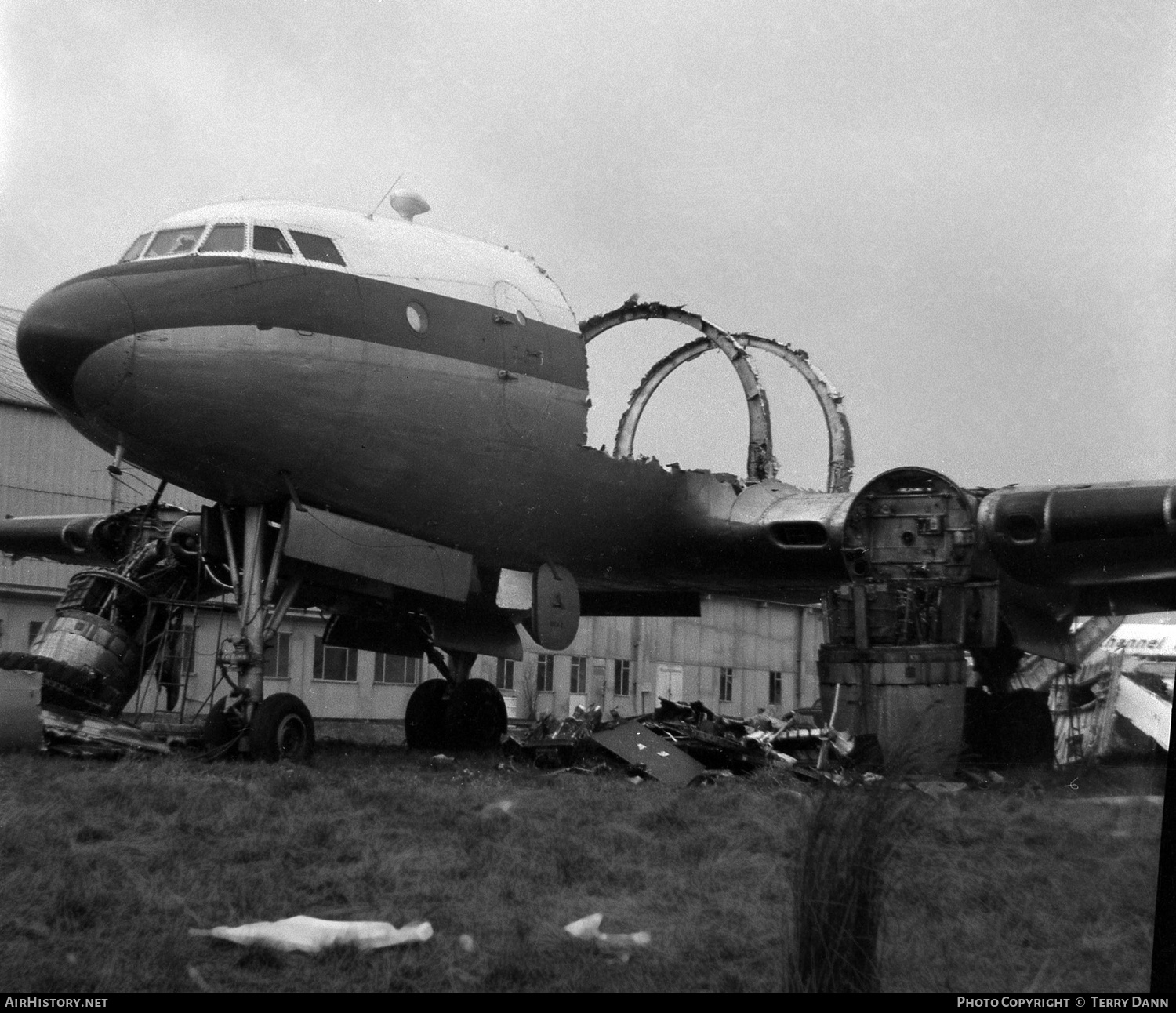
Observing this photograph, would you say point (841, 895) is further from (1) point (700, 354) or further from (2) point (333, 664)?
(2) point (333, 664)

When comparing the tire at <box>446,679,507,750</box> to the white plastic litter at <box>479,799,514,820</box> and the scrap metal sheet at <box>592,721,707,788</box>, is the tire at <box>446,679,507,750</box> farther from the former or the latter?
the white plastic litter at <box>479,799,514,820</box>

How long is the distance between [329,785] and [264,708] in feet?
6.93

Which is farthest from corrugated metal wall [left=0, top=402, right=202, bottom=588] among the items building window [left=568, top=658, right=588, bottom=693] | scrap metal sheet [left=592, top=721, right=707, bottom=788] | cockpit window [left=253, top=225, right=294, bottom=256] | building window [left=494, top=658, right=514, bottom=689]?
scrap metal sheet [left=592, top=721, right=707, bottom=788]

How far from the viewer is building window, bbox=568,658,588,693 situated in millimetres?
25516

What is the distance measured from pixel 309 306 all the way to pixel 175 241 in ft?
4.56

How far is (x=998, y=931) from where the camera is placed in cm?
401

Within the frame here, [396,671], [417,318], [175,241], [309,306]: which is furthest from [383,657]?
[309,306]

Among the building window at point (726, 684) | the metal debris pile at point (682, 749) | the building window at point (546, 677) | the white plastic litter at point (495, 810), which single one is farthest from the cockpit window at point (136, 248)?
the building window at point (546, 677)

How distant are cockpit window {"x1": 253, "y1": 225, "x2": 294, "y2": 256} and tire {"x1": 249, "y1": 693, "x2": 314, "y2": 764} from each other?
3664 millimetres

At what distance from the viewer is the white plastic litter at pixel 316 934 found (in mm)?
4391

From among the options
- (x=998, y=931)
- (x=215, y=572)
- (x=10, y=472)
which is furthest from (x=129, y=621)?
(x=10, y=472)

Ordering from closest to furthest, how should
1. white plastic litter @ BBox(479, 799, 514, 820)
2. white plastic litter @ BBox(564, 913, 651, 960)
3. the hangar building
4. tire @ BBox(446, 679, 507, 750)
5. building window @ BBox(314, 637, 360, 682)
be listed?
white plastic litter @ BBox(564, 913, 651, 960) → white plastic litter @ BBox(479, 799, 514, 820) → tire @ BBox(446, 679, 507, 750) → the hangar building → building window @ BBox(314, 637, 360, 682)
